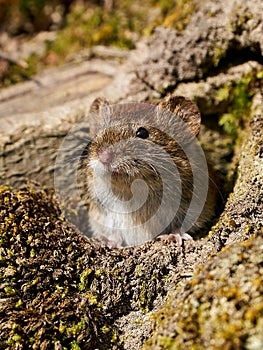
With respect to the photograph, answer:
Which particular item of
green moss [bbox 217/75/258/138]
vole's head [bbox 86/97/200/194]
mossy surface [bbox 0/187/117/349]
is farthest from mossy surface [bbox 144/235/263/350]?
green moss [bbox 217/75/258/138]

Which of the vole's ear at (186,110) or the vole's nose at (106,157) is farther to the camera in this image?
the vole's ear at (186,110)

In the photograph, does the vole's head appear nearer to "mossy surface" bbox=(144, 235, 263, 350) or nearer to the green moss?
the green moss

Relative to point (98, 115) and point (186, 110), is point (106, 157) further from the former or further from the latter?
point (186, 110)

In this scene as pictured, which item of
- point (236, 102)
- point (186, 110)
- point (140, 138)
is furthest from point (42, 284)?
point (236, 102)

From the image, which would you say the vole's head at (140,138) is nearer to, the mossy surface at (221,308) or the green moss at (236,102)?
the green moss at (236,102)

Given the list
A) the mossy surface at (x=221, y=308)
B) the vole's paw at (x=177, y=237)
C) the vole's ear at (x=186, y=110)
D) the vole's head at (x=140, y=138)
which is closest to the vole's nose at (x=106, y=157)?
the vole's head at (x=140, y=138)

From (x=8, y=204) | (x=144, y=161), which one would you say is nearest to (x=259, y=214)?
(x=144, y=161)
